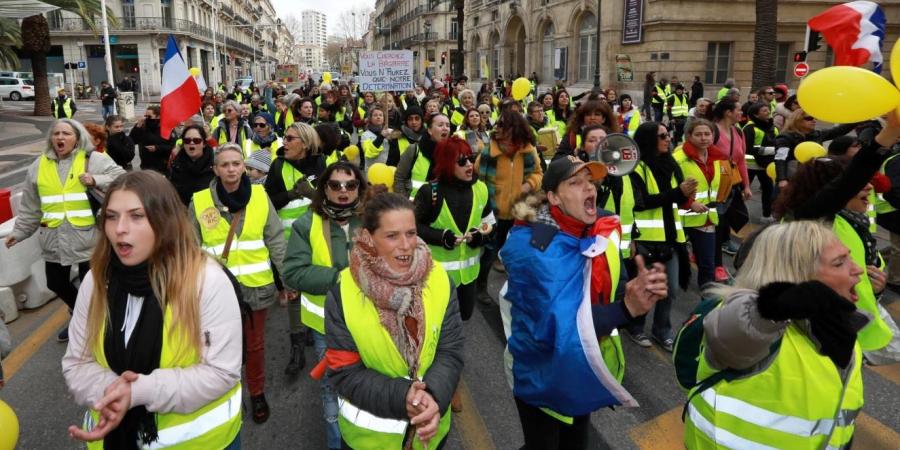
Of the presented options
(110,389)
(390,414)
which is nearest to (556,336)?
(390,414)

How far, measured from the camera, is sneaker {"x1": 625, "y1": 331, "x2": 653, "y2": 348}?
477 centimetres

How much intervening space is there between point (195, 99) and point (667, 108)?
47.8ft

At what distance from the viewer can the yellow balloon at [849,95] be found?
246cm

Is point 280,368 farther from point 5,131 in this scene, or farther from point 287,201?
point 5,131

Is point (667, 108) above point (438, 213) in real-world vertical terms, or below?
above

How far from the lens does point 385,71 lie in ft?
34.9

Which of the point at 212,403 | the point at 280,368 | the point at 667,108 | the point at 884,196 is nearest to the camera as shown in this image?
the point at 212,403

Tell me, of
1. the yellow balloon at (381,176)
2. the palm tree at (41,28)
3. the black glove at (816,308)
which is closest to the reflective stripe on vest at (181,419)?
the black glove at (816,308)

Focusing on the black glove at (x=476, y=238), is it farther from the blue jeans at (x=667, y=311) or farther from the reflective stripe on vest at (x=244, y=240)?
the blue jeans at (x=667, y=311)

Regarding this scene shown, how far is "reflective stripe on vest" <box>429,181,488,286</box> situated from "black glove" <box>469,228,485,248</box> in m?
0.05

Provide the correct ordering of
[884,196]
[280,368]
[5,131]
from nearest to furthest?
[280,368]
[884,196]
[5,131]

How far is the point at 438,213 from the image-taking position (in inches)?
164

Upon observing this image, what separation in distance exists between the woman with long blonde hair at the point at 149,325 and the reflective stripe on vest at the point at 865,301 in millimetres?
2468

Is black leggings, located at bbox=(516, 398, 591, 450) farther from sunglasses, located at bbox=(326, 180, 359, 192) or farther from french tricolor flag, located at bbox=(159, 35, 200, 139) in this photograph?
french tricolor flag, located at bbox=(159, 35, 200, 139)
